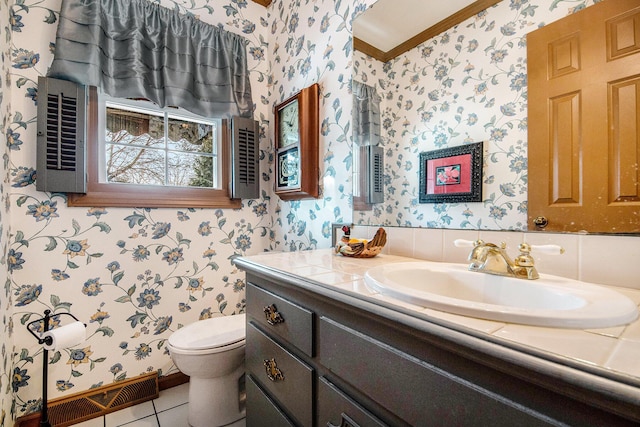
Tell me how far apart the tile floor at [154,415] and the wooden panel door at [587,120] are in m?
1.71

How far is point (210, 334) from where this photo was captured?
1.50 metres

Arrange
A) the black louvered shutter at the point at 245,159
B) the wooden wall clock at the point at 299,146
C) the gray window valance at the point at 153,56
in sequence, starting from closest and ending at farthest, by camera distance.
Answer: the gray window valance at the point at 153,56 → the wooden wall clock at the point at 299,146 → the black louvered shutter at the point at 245,159

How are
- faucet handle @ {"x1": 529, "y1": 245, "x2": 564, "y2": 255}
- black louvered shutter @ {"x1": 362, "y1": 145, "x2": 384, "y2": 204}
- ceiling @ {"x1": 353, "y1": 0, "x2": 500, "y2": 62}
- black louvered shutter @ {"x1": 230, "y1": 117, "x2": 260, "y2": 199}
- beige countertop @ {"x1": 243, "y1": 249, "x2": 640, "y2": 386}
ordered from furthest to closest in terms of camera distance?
black louvered shutter @ {"x1": 230, "y1": 117, "x2": 260, "y2": 199} < black louvered shutter @ {"x1": 362, "y1": 145, "x2": 384, "y2": 204} < ceiling @ {"x1": 353, "y1": 0, "x2": 500, "y2": 62} < faucet handle @ {"x1": 529, "y1": 245, "x2": 564, "y2": 255} < beige countertop @ {"x1": 243, "y1": 249, "x2": 640, "y2": 386}

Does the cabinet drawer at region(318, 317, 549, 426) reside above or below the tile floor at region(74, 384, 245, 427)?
above

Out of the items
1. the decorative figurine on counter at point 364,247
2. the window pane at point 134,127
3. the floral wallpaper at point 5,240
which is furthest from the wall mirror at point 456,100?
the floral wallpaper at point 5,240

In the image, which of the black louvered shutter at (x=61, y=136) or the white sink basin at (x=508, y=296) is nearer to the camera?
the white sink basin at (x=508, y=296)

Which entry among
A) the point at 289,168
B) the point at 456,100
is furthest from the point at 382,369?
the point at 289,168

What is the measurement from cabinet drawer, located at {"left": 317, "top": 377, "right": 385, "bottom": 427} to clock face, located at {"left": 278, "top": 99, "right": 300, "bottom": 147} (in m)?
1.39

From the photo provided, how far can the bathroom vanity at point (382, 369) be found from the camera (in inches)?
13.9

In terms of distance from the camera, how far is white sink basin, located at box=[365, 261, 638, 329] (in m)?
0.47

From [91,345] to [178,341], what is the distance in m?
0.59

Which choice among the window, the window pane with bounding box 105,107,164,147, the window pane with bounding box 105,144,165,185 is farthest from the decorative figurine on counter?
the window pane with bounding box 105,107,164,147

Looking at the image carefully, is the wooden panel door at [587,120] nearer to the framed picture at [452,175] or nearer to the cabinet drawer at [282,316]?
the framed picture at [452,175]

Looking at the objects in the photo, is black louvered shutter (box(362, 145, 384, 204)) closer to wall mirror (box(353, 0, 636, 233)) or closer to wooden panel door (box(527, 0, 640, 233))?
wall mirror (box(353, 0, 636, 233))
